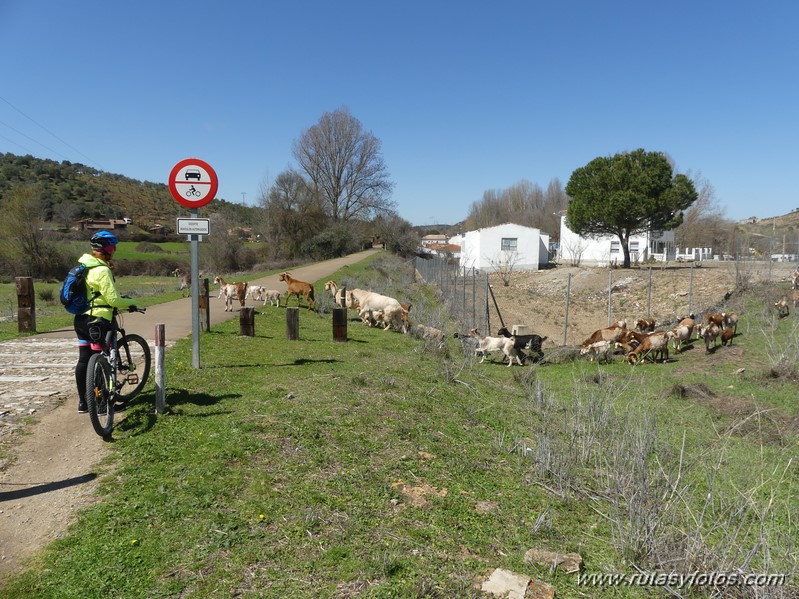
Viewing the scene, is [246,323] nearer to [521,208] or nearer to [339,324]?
[339,324]

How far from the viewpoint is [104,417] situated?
520 centimetres

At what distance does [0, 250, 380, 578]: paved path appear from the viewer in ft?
11.6

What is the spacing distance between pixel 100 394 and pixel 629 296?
29792 mm

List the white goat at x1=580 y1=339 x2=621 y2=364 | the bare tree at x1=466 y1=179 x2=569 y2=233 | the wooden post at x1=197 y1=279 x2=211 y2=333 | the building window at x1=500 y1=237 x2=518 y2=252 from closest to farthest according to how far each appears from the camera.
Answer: the wooden post at x1=197 y1=279 x2=211 y2=333
the white goat at x1=580 y1=339 x2=621 y2=364
the building window at x1=500 y1=237 x2=518 y2=252
the bare tree at x1=466 y1=179 x2=569 y2=233

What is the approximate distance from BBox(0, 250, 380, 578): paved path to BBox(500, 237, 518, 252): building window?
49.2 m

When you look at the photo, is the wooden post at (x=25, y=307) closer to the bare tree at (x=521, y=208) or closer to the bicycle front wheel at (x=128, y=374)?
the bicycle front wheel at (x=128, y=374)

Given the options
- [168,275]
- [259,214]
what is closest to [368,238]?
[259,214]

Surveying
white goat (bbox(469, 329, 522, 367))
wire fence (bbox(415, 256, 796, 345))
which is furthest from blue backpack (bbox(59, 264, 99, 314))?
wire fence (bbox(415, 256, 796, 345))

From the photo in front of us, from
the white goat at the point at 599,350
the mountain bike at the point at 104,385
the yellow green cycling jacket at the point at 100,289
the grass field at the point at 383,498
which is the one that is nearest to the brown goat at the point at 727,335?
the white goat at the point at 599,350

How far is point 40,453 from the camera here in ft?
15.1

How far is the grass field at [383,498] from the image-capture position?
3223 millimetres

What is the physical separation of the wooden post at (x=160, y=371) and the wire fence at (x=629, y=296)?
12384mm

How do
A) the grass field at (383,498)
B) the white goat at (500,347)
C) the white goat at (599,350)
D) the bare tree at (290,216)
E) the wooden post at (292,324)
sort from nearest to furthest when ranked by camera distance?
the grass field at (383,498) < the wooden post at (292,324) < the white goat at (500,347) < the white goat at (599,350) < the bare tree at (290,216)

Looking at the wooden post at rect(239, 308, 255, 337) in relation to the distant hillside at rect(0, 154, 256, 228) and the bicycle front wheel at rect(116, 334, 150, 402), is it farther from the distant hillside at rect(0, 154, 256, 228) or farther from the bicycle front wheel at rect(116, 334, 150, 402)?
the distant hillside at rect(0, 154, 256, 228)
